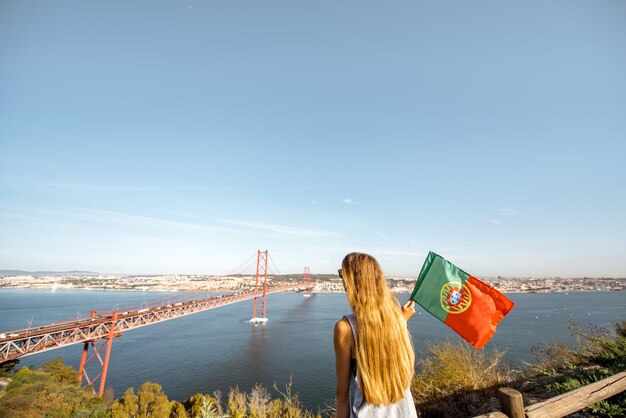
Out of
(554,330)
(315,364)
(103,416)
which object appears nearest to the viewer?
(103,416)

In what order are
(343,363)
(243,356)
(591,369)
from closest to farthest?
Result: (343,363)
(591,369)
(243,356)

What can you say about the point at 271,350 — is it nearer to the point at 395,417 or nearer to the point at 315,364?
the point at 315,364

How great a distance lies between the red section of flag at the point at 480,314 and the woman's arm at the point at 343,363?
2020 millimetres

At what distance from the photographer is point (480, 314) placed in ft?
9.46

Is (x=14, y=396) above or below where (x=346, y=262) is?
below

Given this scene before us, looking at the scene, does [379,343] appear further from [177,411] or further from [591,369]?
[177,411]

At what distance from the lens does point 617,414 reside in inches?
119

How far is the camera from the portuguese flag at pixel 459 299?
9.38ft

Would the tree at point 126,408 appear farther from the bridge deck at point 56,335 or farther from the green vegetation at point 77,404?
the bridge deck at point 56,335

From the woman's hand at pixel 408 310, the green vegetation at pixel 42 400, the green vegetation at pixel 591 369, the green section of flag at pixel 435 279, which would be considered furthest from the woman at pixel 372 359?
the green vegetation at pixel 42 400

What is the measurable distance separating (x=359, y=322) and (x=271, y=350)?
93.1ft

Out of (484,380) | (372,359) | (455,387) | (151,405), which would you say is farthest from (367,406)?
(151,405)

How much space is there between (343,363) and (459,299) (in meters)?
2.26

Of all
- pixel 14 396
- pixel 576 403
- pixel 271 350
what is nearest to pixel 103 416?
pixel 14 396
